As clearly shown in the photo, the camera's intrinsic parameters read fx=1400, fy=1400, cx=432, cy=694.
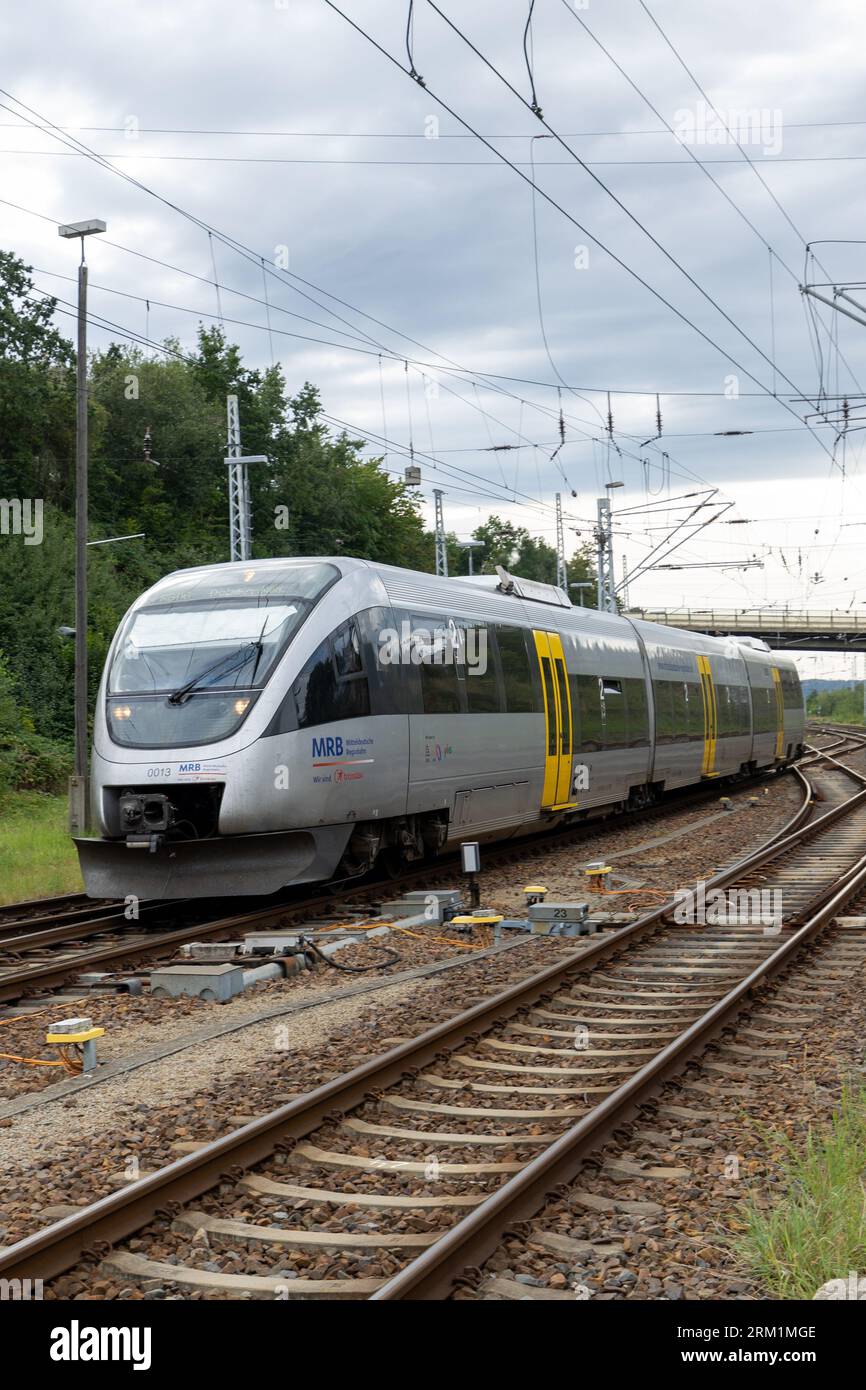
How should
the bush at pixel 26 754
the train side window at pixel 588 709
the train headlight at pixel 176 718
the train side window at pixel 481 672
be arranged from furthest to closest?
the bush at pixel 26 754
the train side window at pixel 588 709
the train side window at pixel 481 672
the train headlight at pixel 176 718

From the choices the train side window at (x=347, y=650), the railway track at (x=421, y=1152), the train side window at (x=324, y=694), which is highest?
the train side window at (x=347, y=650)

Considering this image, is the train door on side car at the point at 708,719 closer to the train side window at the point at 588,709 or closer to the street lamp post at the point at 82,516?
the train side window at the point at 588,709

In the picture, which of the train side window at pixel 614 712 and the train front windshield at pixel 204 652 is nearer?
the train front windshield at pixel 204 652

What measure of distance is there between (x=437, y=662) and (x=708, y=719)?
15105mm

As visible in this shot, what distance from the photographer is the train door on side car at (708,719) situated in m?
28.9

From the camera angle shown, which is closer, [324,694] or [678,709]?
[324,694]

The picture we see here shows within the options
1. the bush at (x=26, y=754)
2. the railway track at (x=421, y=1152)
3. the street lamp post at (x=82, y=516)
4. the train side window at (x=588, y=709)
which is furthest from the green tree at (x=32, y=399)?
the railway track at (x=421, y=1152)

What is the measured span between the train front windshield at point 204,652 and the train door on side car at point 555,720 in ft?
19.7

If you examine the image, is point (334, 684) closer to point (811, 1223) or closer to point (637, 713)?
point (811, 1223)

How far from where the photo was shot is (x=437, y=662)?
15.3 metres

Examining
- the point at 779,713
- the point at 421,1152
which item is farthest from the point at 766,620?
the point at 421,1152

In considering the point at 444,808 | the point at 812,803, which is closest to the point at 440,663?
the point at 444,808
